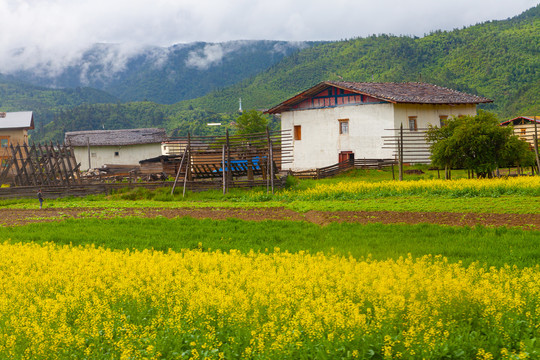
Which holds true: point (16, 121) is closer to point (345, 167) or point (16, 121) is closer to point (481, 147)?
point (345, 167)

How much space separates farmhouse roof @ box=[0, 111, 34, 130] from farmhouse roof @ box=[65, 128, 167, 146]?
4.31 metres

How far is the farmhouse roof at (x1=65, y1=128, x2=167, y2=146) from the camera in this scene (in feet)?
208

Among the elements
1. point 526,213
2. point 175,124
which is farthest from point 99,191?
point 175,124

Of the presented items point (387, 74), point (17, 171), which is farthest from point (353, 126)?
point (387, 74)

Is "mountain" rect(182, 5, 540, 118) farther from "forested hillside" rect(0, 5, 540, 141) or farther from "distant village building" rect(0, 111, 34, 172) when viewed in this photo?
"distant village building" rect(0, 111, 34, 172)

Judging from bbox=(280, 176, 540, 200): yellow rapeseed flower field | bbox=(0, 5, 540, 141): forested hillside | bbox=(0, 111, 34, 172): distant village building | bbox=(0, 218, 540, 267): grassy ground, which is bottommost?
bbox=(0, 218, 540, 267): grassy ground

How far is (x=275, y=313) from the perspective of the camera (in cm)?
751

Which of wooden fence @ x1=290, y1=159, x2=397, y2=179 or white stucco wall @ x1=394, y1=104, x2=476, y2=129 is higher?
white stucco wall @ x1=394, y1=104, x2=476, y2=129

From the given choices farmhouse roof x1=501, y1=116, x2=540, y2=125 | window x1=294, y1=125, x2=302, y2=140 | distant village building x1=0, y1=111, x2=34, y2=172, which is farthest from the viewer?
distant village building x1=0, y1=111, x2=34, y2=172

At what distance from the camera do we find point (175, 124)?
3930 inches

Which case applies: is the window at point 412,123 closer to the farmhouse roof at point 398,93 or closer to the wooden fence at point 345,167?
the farmhouse roof at point 398,93

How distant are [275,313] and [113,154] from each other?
59.0 meters

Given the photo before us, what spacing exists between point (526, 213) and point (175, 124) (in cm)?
8518

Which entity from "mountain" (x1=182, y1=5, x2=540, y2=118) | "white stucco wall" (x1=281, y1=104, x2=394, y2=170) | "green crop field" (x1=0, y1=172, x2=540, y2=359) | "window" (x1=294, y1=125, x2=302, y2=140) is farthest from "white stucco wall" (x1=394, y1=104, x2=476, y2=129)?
"green crop field" (x1=0, y1=172, x2=540, y2=359)
